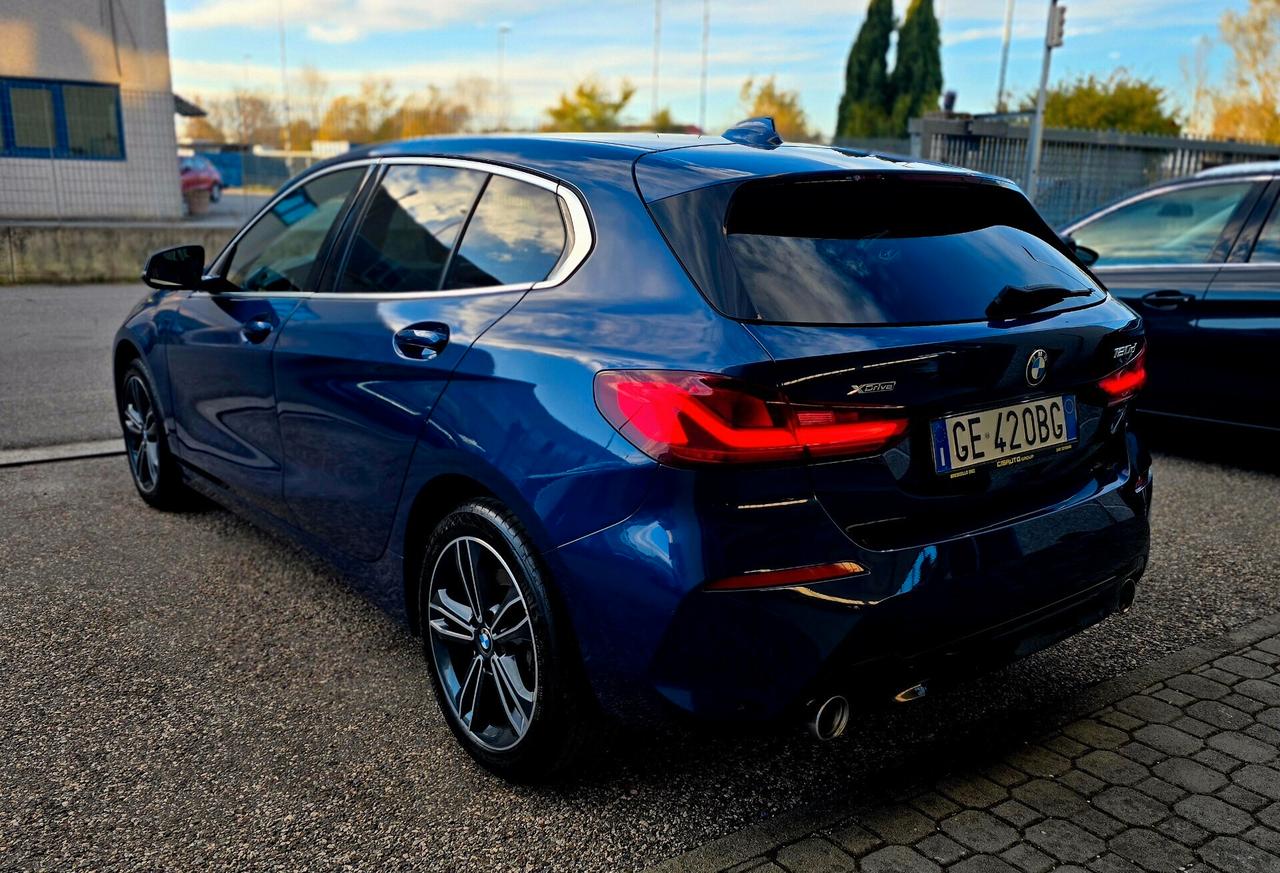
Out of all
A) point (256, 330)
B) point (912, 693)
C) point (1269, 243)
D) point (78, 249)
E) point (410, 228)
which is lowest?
point (78, 249)

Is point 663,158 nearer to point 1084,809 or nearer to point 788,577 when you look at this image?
point 788,577

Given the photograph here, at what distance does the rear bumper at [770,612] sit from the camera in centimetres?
220

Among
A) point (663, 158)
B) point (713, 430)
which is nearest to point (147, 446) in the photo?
point (663, 158)

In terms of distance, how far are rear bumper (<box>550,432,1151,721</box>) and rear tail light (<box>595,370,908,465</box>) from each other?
0.10 m

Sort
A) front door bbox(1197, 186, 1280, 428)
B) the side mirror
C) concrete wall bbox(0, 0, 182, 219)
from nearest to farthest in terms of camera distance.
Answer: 1. the side mirror
2. front door bbox(1197, 186, 1280, 428)
3. concrete wall bbox(0, 0, 182, 219)

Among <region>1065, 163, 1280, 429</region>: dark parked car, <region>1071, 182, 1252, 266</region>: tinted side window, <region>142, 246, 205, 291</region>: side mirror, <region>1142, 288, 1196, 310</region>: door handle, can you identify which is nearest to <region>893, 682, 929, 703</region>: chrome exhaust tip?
<region>142, 246, 205, 291</region>: side mirror

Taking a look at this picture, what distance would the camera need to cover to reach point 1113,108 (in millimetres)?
32969

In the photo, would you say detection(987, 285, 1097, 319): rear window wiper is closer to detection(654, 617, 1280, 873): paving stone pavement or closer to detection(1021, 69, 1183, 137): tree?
detection(654, 617, 1280, 873): paving stone pavement

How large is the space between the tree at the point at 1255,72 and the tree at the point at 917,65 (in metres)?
17.6

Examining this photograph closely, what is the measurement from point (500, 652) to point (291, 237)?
1968 mm

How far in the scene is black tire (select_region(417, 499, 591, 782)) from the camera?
2.52 meters

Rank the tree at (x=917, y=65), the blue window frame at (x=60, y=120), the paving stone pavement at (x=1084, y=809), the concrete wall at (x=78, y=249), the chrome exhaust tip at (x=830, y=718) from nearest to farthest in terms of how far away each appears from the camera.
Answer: the chrome exhaust tip at (x=830, y=718) < the paving stone pavement at (x=1084, y=809) < the concrete wall at (x=78, y=249) < the blue window frame at (x=60, y=120) < the tree at (x=917, y=65)

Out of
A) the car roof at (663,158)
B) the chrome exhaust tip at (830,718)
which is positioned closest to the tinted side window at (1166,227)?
the car roof at (663,158)

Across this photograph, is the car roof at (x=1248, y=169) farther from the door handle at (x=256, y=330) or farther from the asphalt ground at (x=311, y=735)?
the door handle at (x=256, y=330)
